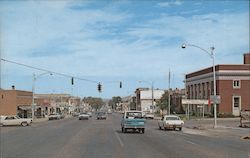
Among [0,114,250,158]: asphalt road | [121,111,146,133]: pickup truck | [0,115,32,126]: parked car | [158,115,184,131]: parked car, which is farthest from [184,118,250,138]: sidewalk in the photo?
[0,115,32,126]: parked car

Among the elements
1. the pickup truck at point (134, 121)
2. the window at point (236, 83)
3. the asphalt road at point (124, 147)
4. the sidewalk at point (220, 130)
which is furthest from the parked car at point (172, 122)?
the window at point (236, 83)

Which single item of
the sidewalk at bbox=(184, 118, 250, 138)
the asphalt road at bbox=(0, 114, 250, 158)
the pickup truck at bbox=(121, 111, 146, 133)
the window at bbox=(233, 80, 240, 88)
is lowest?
the sidewalk at bbox=(184, 118, 250, 138)

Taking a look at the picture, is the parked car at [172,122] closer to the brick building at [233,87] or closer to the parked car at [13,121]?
the parked car at [13,121]

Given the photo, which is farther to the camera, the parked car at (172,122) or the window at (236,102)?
the window at (236,102)

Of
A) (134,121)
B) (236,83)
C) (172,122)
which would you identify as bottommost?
(172,122)

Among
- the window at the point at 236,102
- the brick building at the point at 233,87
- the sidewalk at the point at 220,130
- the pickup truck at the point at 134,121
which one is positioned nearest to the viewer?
the sidewalk at the point at 220,130

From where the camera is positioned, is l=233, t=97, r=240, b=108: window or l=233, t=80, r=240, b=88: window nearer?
l=233, t=80, r=240, b=88: window

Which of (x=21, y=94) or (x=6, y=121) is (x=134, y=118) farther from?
(x=21, y=94)

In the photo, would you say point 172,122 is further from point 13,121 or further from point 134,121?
point 13,121

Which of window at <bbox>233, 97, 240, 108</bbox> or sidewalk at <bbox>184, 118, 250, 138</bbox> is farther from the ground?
window at <bbox>233, 97, 240, 108</bbox>

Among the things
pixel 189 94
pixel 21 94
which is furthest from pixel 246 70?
pixel 21 94

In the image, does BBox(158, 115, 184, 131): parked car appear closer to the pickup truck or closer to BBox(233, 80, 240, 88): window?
the pickup truck

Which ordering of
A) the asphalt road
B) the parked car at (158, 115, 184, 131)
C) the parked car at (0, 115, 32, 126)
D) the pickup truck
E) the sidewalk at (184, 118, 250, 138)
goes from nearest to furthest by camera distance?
1. the asphalt road
2. the sidewalk at (184, 118, 250, 138)
3. the pickup truck
4. the parked car at (158, 115, 184, 131)
5. the parked car at (0, 115, 32, 126)

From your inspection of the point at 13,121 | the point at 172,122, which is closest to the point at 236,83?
the point at 13,121
